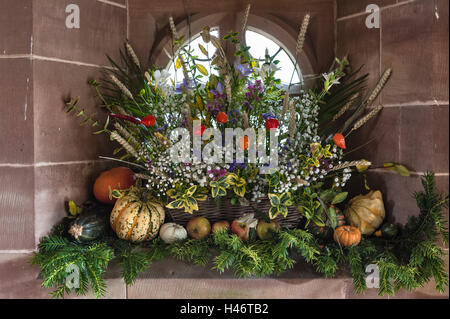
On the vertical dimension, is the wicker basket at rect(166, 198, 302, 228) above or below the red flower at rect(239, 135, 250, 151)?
below

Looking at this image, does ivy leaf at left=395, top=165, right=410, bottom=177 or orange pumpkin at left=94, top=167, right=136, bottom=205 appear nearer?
ivy leaf at left=395, top=165, right=410, bottom=177

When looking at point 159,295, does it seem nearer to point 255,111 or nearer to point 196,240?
point 196,240

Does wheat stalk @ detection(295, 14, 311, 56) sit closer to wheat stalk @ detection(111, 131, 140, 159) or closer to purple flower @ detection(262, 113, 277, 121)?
purple flower @ detection(262, 113, 277, 121)

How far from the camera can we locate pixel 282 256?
1136 millimetres

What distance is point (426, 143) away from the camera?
126 centimetres

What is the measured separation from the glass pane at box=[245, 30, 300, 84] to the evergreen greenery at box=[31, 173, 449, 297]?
2.41ft

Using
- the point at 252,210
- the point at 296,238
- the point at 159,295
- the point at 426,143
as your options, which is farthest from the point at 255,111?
the point at 159,295

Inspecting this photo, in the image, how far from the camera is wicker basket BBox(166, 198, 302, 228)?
1.32 metres

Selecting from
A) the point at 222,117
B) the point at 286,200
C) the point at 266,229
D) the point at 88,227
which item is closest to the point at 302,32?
the point at 222,117

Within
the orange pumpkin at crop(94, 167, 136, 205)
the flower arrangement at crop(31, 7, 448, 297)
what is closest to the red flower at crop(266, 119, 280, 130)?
the flower arrangement at crop(31, 7, 448, 297)

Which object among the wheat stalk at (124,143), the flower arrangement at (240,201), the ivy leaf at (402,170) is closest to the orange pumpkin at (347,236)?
the flower arrangement at (240,201)

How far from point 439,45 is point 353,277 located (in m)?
0.81

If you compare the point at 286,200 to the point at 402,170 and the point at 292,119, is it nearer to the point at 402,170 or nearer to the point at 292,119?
the point at 292,119

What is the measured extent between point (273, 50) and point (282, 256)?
0.96 metres
